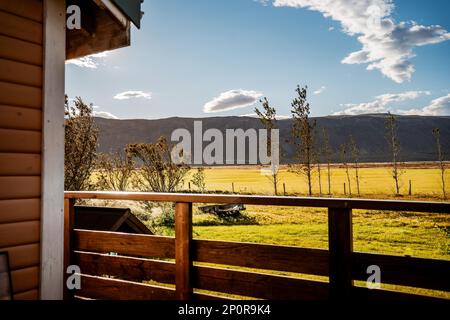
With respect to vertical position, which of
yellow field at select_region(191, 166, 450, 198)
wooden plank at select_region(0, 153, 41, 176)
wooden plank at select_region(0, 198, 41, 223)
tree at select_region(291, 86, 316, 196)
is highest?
tree at select_region(291, 86, 316, 196)

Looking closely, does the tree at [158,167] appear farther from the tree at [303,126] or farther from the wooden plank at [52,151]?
the wooden plank at [52,151]

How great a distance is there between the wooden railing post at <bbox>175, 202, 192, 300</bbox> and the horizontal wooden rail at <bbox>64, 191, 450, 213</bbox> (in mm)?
104

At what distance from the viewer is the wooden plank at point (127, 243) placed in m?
3.01

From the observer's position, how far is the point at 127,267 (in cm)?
318

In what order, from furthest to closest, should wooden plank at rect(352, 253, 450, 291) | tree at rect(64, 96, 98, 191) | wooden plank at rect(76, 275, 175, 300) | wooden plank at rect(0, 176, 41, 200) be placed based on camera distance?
tree at rect(64, 96, 98, 191)
wooden plank at rect(76, 275, 175, 300)
wooden plank at rect(0, 176, 41, 200)
wooden plank at rect(352, 253, 450, 291)

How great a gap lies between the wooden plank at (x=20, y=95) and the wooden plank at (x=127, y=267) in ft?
5.15

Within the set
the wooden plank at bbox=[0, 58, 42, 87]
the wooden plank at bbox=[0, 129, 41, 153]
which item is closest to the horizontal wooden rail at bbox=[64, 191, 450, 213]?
the wooden plank at bbox=[0, 129, 41, 153]

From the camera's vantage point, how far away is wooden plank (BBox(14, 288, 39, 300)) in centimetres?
234

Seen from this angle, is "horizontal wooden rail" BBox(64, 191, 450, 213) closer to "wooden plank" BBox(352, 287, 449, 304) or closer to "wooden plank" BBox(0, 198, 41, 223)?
"wooden plank" BBox(352, 287, 449, 304)

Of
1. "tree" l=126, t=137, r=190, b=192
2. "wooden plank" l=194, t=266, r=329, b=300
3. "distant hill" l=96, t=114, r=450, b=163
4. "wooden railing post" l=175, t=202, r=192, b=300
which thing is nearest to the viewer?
"wooden plank" l=194, t=266, r=329, b=300

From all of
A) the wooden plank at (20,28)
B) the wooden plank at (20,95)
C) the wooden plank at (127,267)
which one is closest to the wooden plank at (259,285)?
the wooden plank at (127,267)

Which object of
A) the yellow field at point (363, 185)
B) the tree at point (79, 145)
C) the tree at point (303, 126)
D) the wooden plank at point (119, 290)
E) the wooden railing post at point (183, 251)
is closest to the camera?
the wooden railing post at point (183, 251)

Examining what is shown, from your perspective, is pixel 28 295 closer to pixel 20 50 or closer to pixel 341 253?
pixel 20 50
